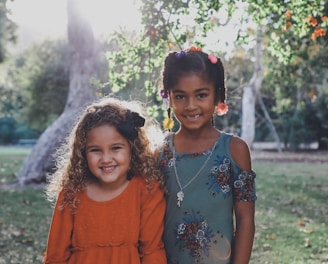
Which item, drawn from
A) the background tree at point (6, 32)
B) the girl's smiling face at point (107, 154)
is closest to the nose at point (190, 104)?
the girl's smiling face at point (107, 154)

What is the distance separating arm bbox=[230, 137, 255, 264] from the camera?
8.95 ft

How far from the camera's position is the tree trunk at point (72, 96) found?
12.8 meters

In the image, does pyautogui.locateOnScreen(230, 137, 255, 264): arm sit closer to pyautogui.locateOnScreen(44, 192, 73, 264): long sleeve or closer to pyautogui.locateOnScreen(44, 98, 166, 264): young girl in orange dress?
pyautogui.locateOnScreen(44, 98, 166, 264): young girl in orange dress

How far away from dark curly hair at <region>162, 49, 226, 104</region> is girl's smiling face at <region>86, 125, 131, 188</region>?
0.42 metres

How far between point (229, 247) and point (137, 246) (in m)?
0.49

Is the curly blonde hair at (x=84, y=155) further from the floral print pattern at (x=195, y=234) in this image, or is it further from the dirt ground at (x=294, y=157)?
the dirt ground at (x=294, y=157)

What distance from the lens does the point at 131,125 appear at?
283 centimetres

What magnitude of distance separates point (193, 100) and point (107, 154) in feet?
1.80

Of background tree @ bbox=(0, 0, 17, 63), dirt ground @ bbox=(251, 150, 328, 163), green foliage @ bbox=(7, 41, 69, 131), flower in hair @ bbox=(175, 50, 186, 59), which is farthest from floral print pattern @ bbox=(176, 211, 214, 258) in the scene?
green foliage @ bbox=(7, 41, 69, 131)

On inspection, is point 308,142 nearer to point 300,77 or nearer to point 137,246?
point 300,77

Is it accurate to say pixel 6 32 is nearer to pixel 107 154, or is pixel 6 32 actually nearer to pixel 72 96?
pixel 72 96

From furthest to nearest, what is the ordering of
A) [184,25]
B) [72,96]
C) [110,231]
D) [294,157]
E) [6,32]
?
[6,32], [294,157], [72,96], [184,25], [110,231]

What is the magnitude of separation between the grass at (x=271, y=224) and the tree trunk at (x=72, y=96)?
Result: 1150 mm

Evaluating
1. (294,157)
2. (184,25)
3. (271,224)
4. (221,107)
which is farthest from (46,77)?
(221,107)
